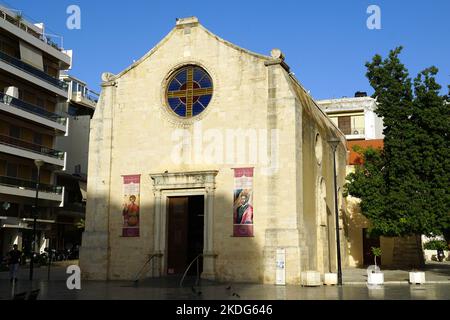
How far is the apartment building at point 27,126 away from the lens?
3888 cm

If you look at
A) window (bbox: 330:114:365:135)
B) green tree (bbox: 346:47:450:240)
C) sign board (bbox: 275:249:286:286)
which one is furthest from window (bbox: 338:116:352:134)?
sign board (bbox: 275:249:286:286)

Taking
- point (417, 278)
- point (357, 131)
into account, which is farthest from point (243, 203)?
point (357, 131)

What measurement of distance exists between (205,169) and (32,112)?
21534 millimetres

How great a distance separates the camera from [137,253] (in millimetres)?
25875

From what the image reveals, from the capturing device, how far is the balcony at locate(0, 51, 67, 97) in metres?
38.9

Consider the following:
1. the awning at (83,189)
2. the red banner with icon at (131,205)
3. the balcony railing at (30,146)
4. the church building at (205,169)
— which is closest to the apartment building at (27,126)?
the balcony railing at (30,146)

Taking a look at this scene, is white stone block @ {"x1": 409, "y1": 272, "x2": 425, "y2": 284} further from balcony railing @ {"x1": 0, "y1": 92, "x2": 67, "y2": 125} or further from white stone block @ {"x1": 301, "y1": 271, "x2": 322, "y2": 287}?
balcony railing @ {"x1": 0, "y1": 92, "x2": 67, "y2": 125}

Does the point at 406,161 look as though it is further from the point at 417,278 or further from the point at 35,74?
the point at 35,74

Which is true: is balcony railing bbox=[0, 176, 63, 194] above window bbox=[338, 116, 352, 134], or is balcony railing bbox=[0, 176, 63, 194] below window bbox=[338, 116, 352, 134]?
below

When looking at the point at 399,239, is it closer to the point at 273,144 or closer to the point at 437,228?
the point at 437,228

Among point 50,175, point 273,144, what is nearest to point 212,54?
point 273,144

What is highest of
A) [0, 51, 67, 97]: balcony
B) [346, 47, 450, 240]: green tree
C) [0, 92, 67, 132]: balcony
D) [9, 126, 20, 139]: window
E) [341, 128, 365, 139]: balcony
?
[0, 51, 67, 97]: balcony

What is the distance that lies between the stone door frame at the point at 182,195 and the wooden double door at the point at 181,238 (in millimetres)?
288

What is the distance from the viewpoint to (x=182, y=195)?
25.7 meters
